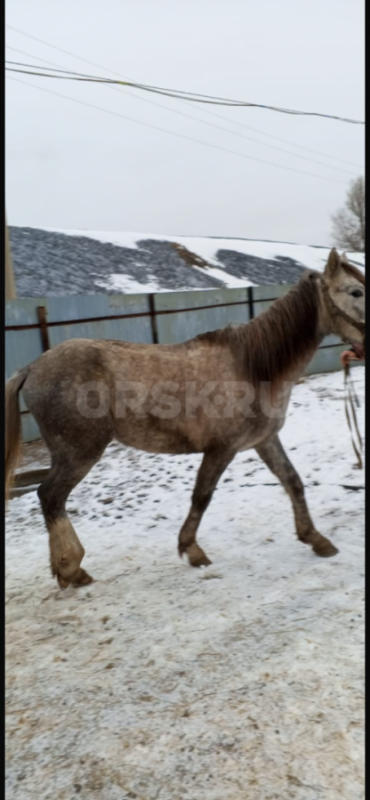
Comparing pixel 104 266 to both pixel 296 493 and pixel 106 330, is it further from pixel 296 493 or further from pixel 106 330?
pixel 296 493

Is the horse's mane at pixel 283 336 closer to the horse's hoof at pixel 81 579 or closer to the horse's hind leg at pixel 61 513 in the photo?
the horse's hind leg at pixel 61 513

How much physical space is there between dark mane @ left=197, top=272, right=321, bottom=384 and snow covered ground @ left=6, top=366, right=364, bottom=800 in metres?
1.36

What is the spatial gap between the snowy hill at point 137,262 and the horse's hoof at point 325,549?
35.1 feet

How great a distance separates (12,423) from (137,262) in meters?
14.4

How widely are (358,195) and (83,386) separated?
162 feet

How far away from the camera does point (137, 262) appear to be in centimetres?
1656

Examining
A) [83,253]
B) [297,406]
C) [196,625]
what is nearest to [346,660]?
[196,625]

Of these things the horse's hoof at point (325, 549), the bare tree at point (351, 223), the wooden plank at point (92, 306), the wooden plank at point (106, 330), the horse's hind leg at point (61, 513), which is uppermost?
the bare tree at point (351, 223)

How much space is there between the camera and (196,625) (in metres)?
2.59

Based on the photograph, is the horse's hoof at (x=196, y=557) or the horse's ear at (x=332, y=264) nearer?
the horse's ear at (x=332, y=264)

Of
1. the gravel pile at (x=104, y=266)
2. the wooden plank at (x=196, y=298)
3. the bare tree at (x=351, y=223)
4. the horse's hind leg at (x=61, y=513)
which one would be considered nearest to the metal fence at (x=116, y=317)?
the wooden plank at (x=196, y=298)

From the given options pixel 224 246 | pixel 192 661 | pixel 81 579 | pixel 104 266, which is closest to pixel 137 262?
pixel 104 266

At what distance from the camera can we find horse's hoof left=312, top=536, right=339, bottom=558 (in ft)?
10.7

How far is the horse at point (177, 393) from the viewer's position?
3008 mm
